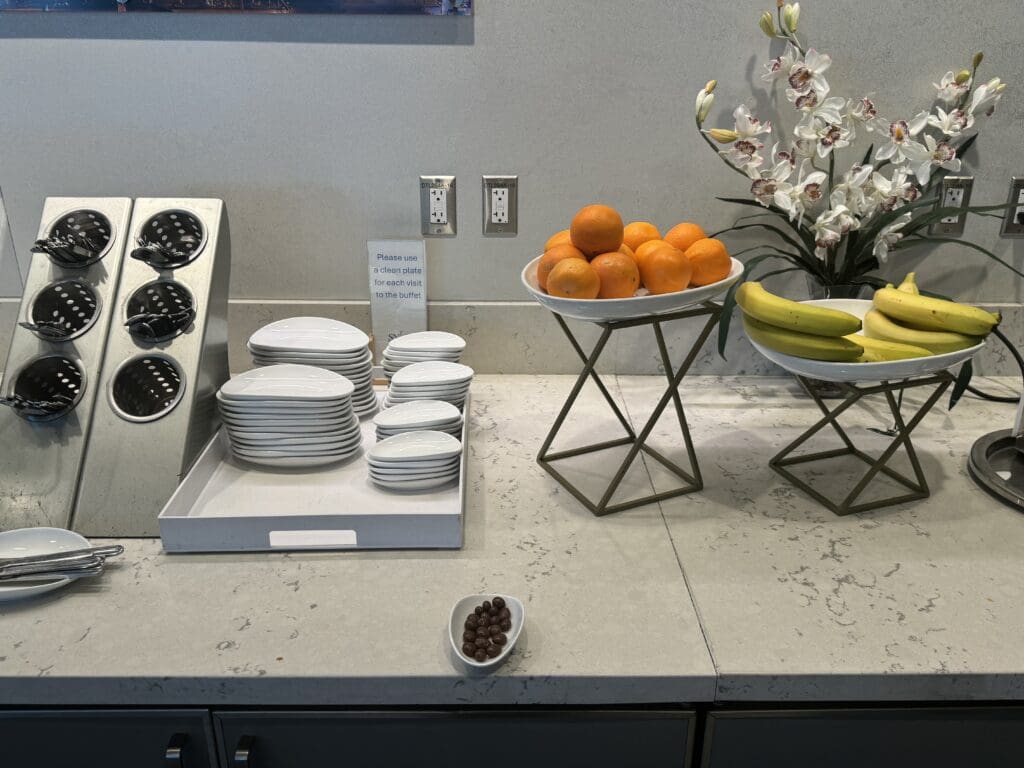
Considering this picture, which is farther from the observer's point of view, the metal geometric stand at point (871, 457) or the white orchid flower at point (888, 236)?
the white orchid flower at point (888, 236)

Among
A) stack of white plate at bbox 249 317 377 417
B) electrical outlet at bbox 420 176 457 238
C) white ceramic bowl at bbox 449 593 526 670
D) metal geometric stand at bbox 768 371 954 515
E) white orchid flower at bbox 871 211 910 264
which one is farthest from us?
electrical outlet at bbox 420 176 457 238

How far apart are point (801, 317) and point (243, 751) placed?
836mm

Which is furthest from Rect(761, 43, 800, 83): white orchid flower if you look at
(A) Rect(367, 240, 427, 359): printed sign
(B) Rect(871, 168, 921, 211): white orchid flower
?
(A) Rect(367, 240, 427, 359): printed sign

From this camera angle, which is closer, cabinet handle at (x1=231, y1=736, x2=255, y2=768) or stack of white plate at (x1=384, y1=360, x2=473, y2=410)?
cabinet handle at (x1=231, y1=736, x2=255, y2=768)

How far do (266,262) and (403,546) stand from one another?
0.76m

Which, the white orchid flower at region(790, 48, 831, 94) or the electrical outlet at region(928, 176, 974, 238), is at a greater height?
the white orchid flower at region(790, 48, 831, 94)

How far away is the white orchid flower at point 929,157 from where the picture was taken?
131 centimetres

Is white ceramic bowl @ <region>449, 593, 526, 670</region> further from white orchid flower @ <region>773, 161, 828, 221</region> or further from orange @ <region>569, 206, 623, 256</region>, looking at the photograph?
white orchid flower @ <region>773, 161, 828, 221</region>

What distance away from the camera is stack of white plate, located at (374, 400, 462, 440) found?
1154mm

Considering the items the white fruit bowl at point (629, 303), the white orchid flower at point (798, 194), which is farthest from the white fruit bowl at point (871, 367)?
the white orchid flower at point (798, 194)

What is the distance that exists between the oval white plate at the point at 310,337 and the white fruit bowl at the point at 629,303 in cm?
35

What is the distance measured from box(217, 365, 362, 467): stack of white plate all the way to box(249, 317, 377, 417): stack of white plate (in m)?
0.08

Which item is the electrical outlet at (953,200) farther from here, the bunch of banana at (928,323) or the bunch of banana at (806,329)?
the bunch of banana at (806,329)

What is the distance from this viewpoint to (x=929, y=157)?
1.33m
